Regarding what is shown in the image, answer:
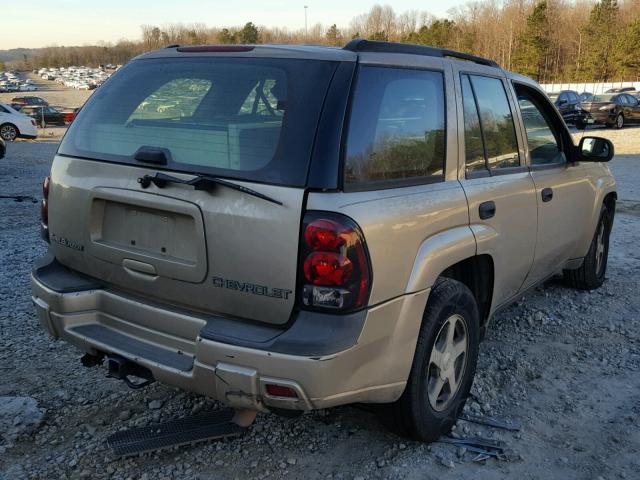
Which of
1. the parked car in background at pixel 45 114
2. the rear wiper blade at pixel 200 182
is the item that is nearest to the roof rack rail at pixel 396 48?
the rear wiper blade at pixel 200 182

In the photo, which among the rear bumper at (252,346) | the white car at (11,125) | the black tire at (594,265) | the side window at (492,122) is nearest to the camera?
the rear bumper at (252,346)

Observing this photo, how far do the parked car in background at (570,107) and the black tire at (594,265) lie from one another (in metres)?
22.7

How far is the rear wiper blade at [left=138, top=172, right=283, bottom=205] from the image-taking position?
2423mm

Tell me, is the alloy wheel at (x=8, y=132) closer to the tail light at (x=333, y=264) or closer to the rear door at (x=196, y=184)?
the rear door at (x=196, y=184)

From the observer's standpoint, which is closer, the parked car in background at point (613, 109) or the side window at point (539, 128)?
the side window at point (539, 128)

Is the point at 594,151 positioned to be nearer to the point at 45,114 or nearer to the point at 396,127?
the point at 396,127

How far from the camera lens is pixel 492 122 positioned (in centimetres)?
358

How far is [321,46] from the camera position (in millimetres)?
2930

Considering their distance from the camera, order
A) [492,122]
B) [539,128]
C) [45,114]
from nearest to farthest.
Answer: [492,122] < [539,128] < [45,114]

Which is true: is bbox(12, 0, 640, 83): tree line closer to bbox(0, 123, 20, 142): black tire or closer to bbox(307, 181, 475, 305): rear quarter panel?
bbox(0, 123, 20, 142): black tire

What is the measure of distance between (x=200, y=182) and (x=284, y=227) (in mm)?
407

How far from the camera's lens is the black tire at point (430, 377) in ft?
9.28

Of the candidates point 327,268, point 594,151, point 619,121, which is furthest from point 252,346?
point 619,121

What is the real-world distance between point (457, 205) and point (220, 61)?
1.30 metres
